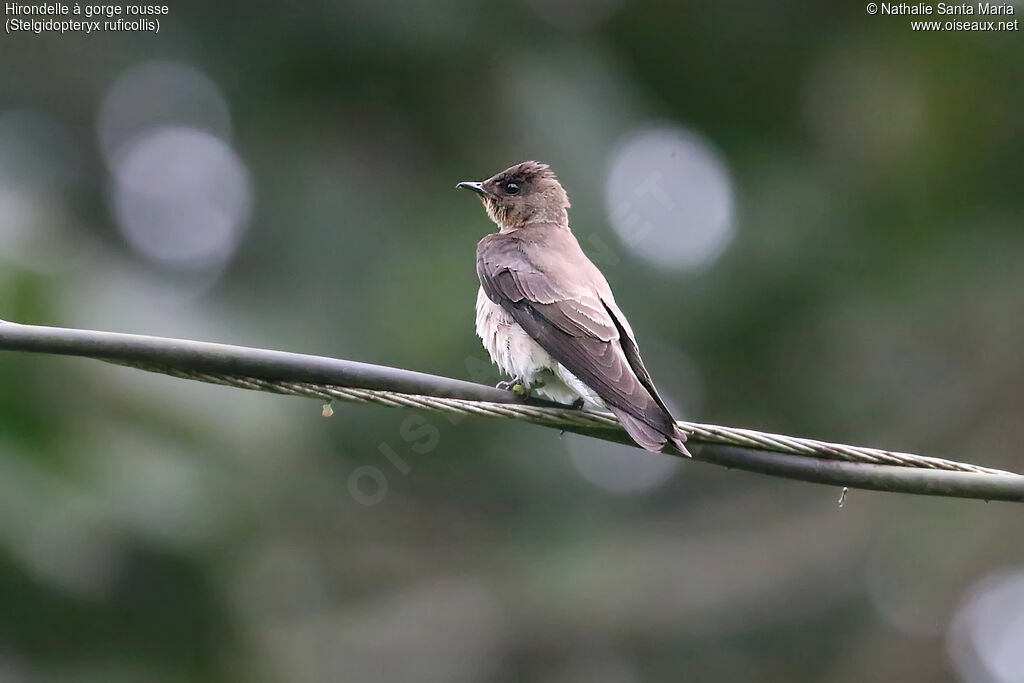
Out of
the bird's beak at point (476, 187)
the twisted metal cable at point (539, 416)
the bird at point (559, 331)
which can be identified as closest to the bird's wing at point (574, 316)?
the bird at point (559, 331)

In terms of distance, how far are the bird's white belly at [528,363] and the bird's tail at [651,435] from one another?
2.51 feet

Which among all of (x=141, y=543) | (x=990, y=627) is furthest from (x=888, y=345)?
(x=141, y=543)

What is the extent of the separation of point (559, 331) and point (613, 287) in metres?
9.42

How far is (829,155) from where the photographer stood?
17.0 metres

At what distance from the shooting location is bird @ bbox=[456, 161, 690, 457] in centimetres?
470

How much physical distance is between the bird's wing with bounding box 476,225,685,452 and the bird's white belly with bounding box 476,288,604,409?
0.06 meters

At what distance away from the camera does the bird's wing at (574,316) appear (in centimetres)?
450

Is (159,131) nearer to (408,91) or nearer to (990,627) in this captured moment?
(408,91)

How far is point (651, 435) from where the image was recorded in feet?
13.7

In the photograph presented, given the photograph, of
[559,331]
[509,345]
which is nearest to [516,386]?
[509,345]

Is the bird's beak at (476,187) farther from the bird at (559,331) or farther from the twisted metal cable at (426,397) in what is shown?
the twisted metal cable at (426,397)

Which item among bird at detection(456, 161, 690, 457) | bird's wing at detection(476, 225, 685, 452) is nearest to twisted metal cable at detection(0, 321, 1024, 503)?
bird's wing at detection(476, 225, 685, 452)

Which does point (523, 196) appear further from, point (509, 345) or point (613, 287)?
point (613, 287)

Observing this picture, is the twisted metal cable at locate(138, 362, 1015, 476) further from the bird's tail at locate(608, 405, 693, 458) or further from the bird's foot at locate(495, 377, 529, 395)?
the bird's foot at locate(495, 377, 529, 395)
